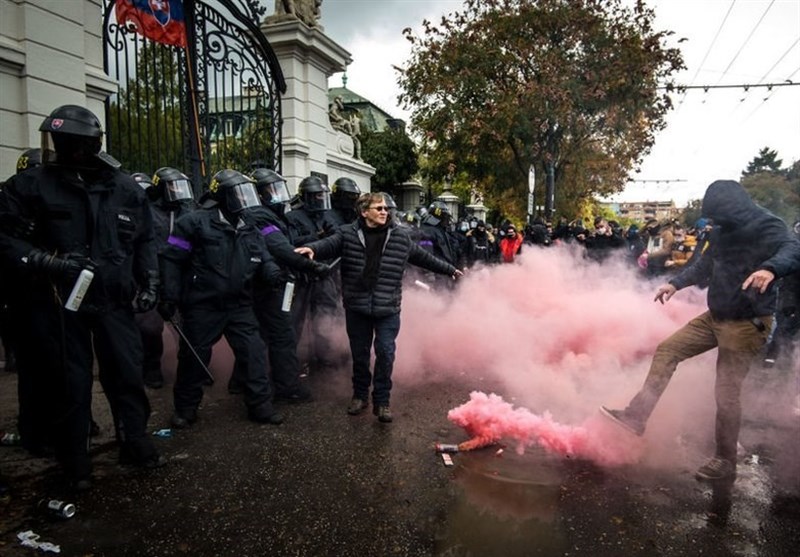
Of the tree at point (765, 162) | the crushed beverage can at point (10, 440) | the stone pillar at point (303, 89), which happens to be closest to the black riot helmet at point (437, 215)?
the stone pillar at point (303, 89)

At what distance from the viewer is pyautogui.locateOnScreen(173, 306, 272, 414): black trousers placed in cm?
433

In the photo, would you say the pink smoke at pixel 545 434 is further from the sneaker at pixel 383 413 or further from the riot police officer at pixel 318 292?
the riot police officer at pixel 318 292

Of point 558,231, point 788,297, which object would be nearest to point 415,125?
point 558,231

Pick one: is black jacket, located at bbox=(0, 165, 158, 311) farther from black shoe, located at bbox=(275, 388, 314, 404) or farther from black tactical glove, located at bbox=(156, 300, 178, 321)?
black shoe, located at bbox=(275, 388, 314, 404)

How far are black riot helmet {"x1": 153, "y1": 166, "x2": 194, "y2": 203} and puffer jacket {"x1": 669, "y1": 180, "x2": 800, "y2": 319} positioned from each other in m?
4.57

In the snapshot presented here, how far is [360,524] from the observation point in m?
2.95

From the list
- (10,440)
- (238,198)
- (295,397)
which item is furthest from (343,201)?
(10,440)

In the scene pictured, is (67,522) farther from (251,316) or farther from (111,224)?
(251,316)

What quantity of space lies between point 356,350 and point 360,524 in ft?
6.11

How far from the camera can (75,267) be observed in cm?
304

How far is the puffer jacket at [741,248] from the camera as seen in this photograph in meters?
3.54

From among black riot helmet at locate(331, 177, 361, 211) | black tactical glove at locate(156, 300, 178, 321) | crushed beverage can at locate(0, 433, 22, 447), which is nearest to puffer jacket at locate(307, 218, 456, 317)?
black tactical glove at locate(156, 300, 178, 321)

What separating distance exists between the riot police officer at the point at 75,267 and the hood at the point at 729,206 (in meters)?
3.66

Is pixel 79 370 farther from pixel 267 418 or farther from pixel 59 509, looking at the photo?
pixel 267 418
